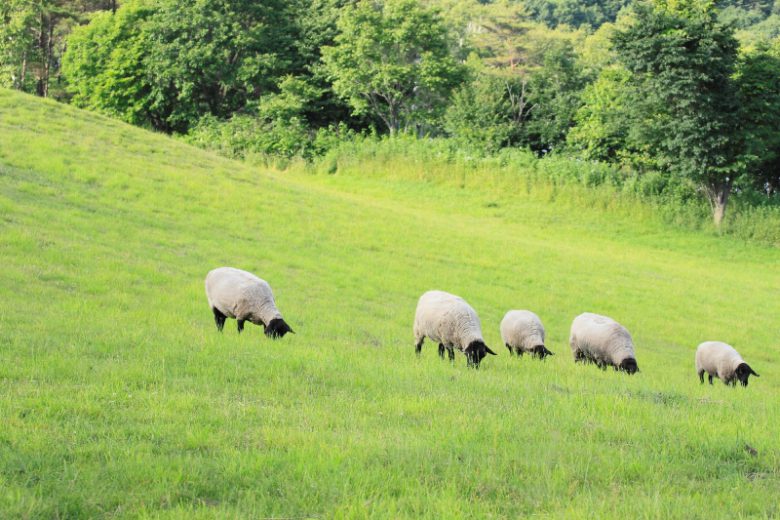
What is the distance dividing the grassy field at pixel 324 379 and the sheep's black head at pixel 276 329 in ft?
0.70

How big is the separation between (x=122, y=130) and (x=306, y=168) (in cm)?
1390

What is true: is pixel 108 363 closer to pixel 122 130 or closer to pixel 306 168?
pixel 122 130

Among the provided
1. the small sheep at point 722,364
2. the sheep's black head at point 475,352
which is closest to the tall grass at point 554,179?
the small sheep at point 722,364

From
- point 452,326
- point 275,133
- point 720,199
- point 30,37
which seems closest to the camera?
point 452,326

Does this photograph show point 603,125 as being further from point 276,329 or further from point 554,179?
point 276,329

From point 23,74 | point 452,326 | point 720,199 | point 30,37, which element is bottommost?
point 452,326

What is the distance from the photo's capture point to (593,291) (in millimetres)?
22984

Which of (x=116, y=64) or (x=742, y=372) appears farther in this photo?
(x=116, y=64)

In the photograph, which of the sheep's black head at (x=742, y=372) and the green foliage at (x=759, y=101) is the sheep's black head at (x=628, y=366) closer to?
the sheep's black head at (x=742, y=372)

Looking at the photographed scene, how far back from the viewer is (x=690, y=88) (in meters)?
32.8

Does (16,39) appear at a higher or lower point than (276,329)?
higher

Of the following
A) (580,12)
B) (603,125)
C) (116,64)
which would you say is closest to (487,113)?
(603,125)

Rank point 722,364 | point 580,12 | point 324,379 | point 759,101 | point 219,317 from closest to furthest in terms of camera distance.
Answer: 1. point 324,379
2. point 219,317
3. point 722,364
4. point 759,101
5. point 580,12

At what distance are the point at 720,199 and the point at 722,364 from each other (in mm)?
22590
